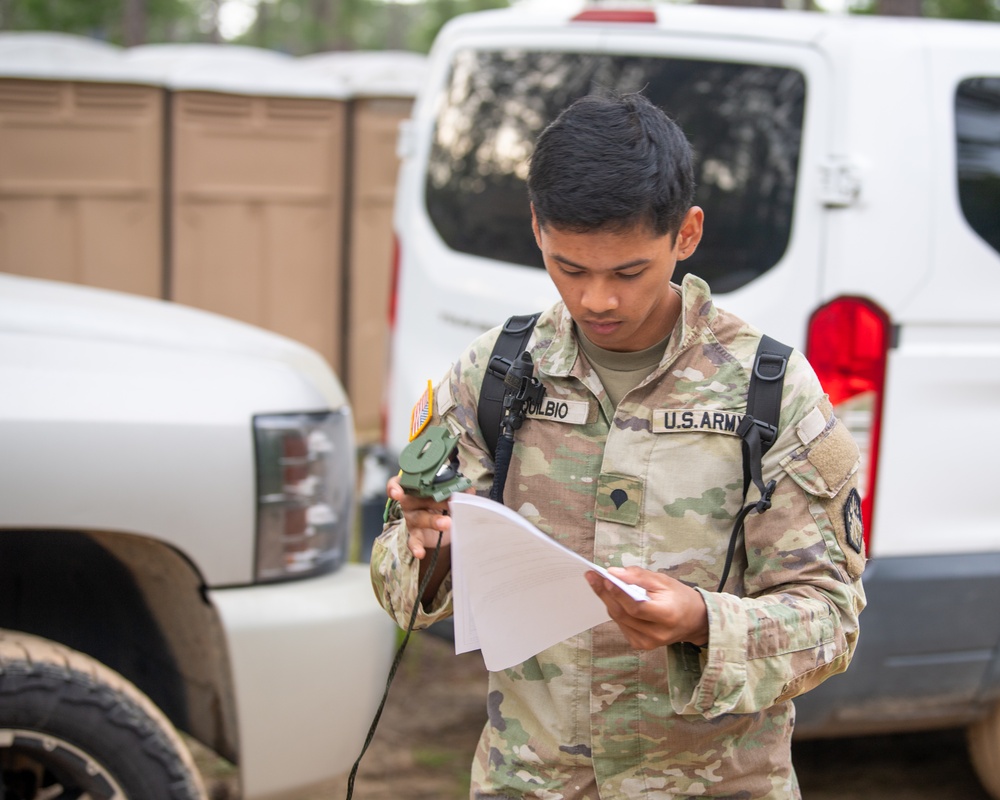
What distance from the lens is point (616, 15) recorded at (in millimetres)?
3262

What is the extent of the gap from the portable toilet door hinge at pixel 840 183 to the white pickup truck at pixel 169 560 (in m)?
1.30

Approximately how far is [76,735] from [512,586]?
1.33 meters

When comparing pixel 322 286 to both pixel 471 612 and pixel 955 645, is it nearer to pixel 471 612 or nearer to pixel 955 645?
pixel 955 645

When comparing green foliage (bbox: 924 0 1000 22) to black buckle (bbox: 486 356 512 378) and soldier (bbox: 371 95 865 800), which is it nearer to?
soldier (bbox: 371 95 865 800)

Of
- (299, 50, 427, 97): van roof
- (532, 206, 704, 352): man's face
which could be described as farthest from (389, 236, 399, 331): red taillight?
(299, 50, 427, 97): van roof

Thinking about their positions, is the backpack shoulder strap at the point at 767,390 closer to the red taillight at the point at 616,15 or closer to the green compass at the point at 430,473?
the green compass at the point at 430,473

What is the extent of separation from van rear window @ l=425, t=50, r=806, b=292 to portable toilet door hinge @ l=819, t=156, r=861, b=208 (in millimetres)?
110

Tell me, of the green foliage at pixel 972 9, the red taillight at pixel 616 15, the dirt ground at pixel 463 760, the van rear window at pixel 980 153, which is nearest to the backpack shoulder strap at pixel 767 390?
the van rear window at pixel 980 153

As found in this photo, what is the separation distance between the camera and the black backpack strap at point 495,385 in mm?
1645

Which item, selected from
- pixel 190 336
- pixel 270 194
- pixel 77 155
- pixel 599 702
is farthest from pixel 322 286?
pixel 599 702

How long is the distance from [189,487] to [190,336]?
17.3 inches

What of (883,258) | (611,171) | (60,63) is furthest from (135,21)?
(611,171)

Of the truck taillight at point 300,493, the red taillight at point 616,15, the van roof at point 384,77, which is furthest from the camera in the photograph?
the van roof at point 384,77

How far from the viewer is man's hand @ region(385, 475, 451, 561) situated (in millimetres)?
1484
